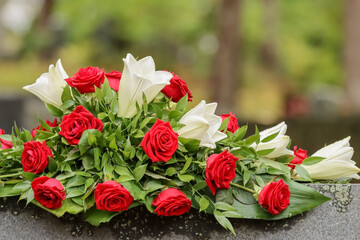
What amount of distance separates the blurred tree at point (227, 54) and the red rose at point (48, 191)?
512 inches

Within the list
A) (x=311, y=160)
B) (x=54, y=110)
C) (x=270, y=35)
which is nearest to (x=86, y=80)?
(x=54, y=110)

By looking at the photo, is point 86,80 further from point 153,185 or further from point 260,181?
point 260,181

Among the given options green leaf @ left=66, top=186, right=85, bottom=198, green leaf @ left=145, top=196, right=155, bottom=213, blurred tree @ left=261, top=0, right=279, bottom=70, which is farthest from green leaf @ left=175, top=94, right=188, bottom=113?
blurred tree @ left=261, top=0, right=279, bottom=70

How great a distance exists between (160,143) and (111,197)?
225mm

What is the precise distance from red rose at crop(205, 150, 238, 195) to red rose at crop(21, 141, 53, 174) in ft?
1.73

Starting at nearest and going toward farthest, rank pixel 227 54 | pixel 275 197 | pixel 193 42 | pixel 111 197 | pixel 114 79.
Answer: pixel 111 197
pixel 275 197
pixel 114 79
pixel 227 54
pixel 193 42

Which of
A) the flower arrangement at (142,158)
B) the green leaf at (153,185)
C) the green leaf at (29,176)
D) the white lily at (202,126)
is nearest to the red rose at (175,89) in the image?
the flower arrangement at (142,158)

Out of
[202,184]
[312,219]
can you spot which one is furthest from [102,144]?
[312,219]

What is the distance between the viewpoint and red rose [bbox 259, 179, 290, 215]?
1892mm

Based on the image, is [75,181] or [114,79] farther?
[114,79]

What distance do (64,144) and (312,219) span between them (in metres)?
0.90

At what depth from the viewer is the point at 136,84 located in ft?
6.47

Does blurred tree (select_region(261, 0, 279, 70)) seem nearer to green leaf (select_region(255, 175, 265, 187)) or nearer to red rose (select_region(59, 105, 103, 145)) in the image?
green leaf (select_region(255, 175, 265, 187))

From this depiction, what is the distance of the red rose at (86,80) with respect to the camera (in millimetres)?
1991
